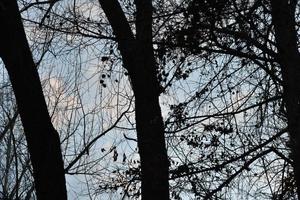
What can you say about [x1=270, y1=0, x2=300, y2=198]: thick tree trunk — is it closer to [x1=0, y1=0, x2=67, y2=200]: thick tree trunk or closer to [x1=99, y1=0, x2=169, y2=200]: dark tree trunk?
[x1=99, y1=0, x2=169, y2=200]: dark tree trunk

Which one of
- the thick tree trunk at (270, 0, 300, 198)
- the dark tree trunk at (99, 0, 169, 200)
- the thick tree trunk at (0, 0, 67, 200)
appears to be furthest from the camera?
the dark tree trunk at (99, 0, 169, 200)

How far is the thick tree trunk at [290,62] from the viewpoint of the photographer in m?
4.77

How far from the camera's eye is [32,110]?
14.9 feet

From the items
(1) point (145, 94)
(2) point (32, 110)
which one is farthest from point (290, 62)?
(2) point (32, 110)

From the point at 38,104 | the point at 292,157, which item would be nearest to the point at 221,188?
the point at 292,157

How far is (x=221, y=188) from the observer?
5.77m

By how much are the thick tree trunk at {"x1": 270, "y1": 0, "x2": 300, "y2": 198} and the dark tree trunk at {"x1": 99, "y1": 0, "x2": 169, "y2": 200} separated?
1.31 m

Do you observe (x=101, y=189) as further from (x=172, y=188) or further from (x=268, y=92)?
(x=268, y=92)

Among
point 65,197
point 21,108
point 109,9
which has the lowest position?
point 65,197

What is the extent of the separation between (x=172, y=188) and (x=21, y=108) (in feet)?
7.62

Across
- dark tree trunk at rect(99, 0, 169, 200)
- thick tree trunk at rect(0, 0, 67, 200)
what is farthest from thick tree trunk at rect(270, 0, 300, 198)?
thick tree trunk at rect(0, 0, 67, 200)

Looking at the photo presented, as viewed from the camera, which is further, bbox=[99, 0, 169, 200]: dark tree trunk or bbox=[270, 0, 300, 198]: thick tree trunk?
bbox=[99, 0, 169, 200]: dark tree trunk

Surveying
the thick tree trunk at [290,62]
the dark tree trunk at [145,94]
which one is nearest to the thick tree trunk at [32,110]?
the dark tree trunk at [145,94]

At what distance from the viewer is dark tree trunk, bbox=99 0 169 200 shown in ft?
19.2
